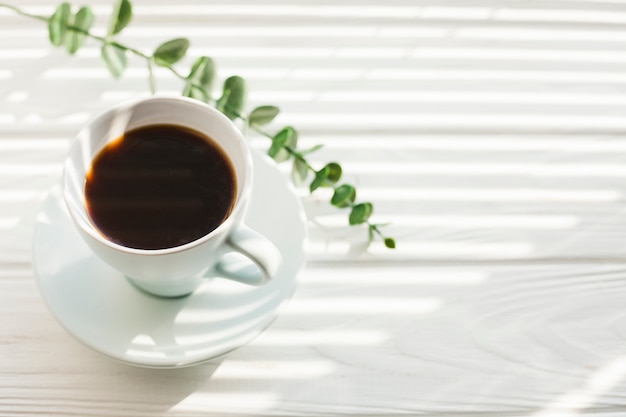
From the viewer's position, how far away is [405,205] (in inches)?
31.6

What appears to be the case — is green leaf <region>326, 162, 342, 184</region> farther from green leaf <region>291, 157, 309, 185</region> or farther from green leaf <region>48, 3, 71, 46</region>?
green leaf <region>48, 3, 71, 46</region>

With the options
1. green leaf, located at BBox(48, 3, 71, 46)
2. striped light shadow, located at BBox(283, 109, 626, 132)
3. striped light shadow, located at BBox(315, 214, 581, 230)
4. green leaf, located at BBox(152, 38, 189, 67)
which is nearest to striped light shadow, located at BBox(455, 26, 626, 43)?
striped light shadow, located at BBox(283, 109, 626, 132)

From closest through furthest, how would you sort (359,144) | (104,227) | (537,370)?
(104,227) → (537,370) → (359,144)

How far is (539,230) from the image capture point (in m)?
0.80

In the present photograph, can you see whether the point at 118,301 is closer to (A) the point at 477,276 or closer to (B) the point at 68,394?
(B) the point at 68,394

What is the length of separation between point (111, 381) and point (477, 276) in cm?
37

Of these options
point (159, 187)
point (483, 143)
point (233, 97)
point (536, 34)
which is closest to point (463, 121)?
point (483, 143)

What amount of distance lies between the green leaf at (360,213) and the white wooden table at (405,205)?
0.02m

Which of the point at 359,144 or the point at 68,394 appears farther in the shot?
the point at 359,144

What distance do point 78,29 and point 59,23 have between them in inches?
0.7

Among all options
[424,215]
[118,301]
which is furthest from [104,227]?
[424,215]

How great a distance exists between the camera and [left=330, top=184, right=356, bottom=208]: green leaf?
76 cm

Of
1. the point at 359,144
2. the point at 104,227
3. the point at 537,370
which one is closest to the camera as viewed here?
the point at 104,227

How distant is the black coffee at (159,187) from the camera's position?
0.63 metres
